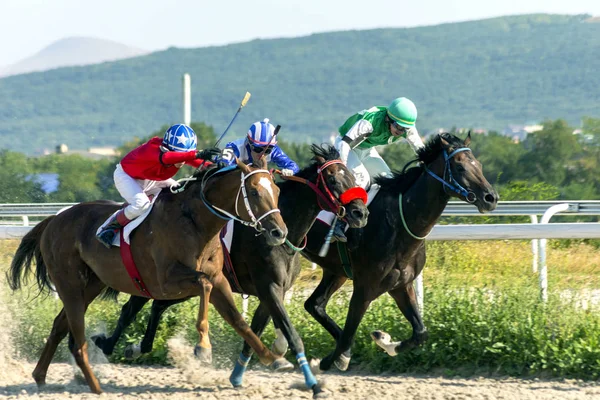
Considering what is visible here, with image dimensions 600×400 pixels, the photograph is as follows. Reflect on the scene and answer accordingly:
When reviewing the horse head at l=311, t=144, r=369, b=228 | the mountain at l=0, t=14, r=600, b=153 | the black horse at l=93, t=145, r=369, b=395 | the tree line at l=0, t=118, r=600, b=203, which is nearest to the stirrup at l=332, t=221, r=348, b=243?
the black horse at l=93, t=145, r=369, b=395

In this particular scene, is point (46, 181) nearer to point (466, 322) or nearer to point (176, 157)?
point (176, 157)

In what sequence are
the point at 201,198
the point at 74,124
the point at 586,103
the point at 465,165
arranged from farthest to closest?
the point at 74,124
the point at 586,103
the point at 465,165
the point at 201,198

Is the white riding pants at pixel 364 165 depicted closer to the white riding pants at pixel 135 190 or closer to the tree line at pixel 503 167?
the white riding pants at pixel 135 190

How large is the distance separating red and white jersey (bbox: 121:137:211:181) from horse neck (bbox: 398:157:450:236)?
143cm

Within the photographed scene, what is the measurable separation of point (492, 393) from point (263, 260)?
168cm

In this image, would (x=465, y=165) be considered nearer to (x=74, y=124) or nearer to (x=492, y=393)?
(x=492, y=393)

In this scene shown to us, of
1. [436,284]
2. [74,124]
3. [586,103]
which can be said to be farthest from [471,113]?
[436,284]

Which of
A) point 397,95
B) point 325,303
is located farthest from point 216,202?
point 397,95

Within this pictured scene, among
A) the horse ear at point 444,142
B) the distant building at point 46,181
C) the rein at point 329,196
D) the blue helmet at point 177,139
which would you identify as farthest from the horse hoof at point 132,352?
the distant building at point 46,181

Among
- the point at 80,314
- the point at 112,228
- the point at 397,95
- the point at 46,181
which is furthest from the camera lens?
the point at 397,95

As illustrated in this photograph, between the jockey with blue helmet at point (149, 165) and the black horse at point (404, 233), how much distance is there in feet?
3.70

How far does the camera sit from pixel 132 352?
6723 millimetres

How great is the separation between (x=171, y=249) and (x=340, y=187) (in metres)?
1.16

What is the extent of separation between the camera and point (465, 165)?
238 inches
